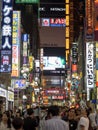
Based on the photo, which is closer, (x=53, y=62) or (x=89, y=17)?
(x=89, y=17)

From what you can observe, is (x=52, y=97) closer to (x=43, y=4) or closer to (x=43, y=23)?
(x=43, y=4)

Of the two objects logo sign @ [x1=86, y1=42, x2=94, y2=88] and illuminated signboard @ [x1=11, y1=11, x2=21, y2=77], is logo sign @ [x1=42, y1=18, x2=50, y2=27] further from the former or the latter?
logo sign @ [x1=86, y1=42, x2=94, y2=88]

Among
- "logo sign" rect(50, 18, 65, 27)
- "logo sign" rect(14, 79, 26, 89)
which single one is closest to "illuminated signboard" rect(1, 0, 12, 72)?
"logo sign" rect(14, 79, 26, 89)

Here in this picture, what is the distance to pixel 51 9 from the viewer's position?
65.5 m

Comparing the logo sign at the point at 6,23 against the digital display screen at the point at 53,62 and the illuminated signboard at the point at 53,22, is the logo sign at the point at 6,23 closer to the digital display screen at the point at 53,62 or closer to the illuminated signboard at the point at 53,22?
the illuminated signboard at the point at 53,22

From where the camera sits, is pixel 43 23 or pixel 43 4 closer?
pixel 43 23

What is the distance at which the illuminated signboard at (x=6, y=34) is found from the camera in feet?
90.4

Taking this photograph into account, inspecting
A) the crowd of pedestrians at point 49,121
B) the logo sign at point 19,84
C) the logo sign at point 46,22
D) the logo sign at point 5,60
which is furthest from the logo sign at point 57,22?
the crowd of pedestrians at point 49,121

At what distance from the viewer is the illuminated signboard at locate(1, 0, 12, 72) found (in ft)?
90.4

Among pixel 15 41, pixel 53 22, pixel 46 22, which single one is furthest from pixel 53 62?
pixel 15 41

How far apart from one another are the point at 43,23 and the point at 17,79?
19.5 meters

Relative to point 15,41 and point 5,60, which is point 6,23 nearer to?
point 5,60

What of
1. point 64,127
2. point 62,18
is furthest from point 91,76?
point 64,127

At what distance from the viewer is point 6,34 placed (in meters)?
27.8
